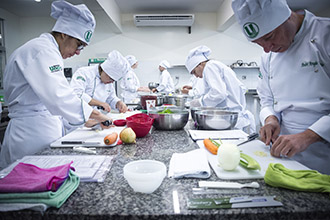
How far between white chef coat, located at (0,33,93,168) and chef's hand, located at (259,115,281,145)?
3.45ft

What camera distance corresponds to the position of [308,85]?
1.14 metres

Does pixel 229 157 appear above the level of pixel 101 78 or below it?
below

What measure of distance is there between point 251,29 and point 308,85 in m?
0.44

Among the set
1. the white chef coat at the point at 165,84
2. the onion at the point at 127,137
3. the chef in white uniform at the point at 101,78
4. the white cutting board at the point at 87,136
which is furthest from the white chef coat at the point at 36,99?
the white chef coat at the point at 165,84

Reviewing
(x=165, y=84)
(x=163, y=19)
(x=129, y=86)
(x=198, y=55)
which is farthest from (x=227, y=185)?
(x=163, y=19)

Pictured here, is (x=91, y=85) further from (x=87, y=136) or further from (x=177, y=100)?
(x=87, y=136)

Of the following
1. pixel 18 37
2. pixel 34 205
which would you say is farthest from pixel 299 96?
pixel 18 37

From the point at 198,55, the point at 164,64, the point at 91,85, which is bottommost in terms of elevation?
Answer: the point at 91,85

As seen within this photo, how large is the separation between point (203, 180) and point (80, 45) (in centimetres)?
138

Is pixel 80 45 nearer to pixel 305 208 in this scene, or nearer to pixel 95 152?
pixel 95 152

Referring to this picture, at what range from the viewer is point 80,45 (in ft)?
5.21

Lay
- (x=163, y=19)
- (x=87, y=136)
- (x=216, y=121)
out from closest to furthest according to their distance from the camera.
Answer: (x=87, y=136)
(x=216, y=121)
(x=163, y=19)

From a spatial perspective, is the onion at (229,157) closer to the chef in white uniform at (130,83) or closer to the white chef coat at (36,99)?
the white chef coat at (36,99)

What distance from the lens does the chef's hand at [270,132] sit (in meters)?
1.11
